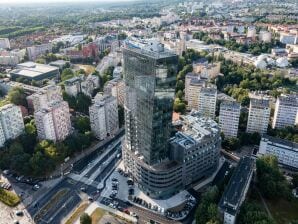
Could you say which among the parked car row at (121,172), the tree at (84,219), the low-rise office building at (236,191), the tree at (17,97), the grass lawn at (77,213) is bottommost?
the grass lawn at (77,213)

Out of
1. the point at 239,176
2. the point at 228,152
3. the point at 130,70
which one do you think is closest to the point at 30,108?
the point at 130,70

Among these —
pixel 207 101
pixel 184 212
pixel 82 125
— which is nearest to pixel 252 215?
pixel 184 212

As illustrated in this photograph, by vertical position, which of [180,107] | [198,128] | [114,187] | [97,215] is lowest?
[97,215]

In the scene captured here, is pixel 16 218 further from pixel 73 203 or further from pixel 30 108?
pixel 30 108

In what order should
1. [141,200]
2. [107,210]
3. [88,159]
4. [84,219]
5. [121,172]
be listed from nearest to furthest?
[84,219], [107,210], [141,200], [121,172], [88,159]

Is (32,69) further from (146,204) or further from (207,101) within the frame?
(146,204)

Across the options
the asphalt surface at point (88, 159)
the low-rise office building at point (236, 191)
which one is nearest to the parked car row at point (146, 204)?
the low-rise office building at point (236, 191)

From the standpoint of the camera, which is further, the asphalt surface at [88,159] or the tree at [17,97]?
the tree at [17,97]

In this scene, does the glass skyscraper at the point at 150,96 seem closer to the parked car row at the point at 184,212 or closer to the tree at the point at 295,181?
the parked car row at the point at 184,212
